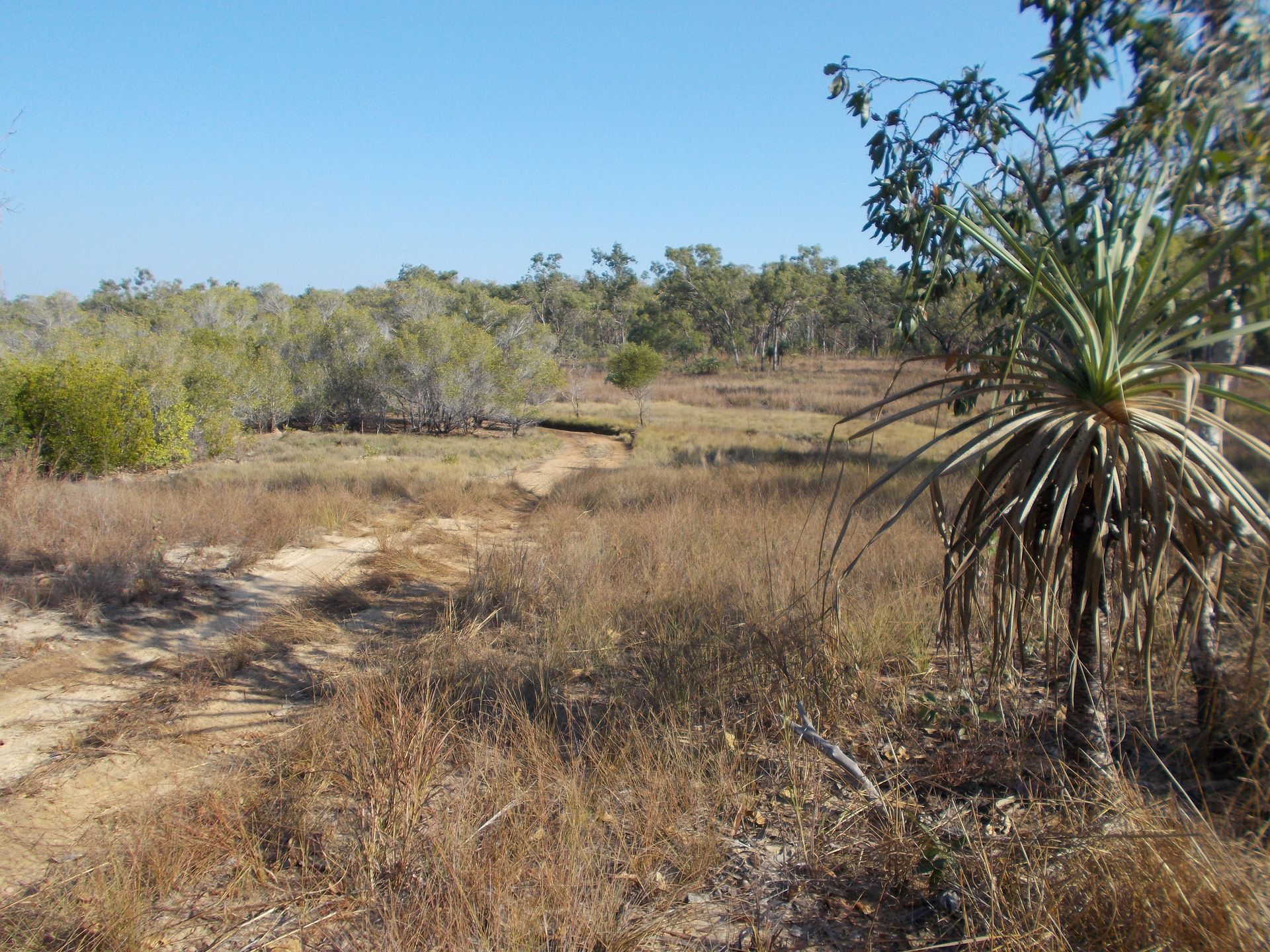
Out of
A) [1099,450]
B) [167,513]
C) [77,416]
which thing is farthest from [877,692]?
[77,416]

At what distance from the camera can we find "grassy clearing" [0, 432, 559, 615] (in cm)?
700

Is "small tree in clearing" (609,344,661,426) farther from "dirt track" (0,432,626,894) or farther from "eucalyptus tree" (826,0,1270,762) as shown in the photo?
"eucalyptus tree" (826,0,1270,762)

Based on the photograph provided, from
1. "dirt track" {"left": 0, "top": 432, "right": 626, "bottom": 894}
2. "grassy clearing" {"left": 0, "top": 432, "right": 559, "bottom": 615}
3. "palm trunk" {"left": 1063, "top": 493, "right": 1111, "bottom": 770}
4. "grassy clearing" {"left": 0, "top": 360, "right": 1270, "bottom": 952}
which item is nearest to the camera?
"grassy clearing" {"left": 0, "top": 360, "right": 1270, "bottom": 952}

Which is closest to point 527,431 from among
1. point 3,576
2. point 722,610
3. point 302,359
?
point 302,359

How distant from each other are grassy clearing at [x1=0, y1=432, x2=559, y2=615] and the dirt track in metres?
0.50

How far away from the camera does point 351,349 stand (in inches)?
1177

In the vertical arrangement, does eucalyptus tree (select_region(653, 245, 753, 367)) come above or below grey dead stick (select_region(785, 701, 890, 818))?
above

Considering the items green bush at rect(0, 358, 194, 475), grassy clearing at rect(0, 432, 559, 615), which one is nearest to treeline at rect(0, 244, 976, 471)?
green bush at rect(0, 358, 194, 475)

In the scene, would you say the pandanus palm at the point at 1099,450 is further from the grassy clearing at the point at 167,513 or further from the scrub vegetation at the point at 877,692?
the grassy clearing at the point at 167,513

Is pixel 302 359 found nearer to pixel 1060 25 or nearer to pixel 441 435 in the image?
pixel 441 435

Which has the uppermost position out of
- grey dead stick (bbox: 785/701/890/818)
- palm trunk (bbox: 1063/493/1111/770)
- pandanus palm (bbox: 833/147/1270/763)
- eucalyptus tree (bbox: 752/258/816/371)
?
eucalyptus tree (bbox: 752/258/816/371)

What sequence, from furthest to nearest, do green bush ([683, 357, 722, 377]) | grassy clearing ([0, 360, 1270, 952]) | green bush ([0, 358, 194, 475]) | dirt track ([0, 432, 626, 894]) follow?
green bush ([683, 357, 722, 377]), green bush ([0, 358, 194, 475]), dirt track ([0, 432, 626, 894]), grassy clearing ([0, 360, 1270, 952])

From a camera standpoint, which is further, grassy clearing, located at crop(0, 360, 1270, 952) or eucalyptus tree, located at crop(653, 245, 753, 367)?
eucalyptus tree, located at crop(653, 245, 753, 367)

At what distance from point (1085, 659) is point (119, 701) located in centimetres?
545
